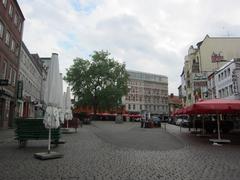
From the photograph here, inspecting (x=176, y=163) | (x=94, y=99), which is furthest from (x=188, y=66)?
(x=176, y=163)

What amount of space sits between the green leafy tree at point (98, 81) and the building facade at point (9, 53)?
30668 millimetres

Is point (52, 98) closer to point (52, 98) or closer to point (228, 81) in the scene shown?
point (52, 98)

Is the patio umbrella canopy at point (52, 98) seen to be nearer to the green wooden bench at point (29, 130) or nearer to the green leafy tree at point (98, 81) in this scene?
the green wooden bench at point (29, 130)

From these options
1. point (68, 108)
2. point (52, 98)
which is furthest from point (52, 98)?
point (68, 108)

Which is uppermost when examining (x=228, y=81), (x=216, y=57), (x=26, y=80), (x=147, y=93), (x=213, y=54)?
(x=213, y=54)

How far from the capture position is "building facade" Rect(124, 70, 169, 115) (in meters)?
102

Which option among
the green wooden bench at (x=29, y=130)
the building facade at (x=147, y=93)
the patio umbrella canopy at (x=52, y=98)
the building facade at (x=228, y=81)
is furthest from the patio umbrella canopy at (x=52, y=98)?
the building facade at (x=147, y=93)

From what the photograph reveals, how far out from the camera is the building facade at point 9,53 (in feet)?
79.9

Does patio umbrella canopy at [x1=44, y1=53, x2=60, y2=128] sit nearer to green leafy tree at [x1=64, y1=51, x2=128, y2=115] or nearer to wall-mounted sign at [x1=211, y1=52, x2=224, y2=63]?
wall-mounted sign at [x1=211, y1=52, x2=224, y2=63]

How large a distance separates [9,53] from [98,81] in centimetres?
3688

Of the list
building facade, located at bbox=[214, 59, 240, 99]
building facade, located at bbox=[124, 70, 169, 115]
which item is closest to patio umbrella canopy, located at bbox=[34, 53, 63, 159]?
building facade, located at bbox=[214, 59, 240, 99]

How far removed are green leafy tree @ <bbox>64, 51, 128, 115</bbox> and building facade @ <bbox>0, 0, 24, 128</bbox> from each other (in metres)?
30.7

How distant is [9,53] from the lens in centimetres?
2669

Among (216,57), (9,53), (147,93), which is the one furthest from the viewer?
(147,93)
